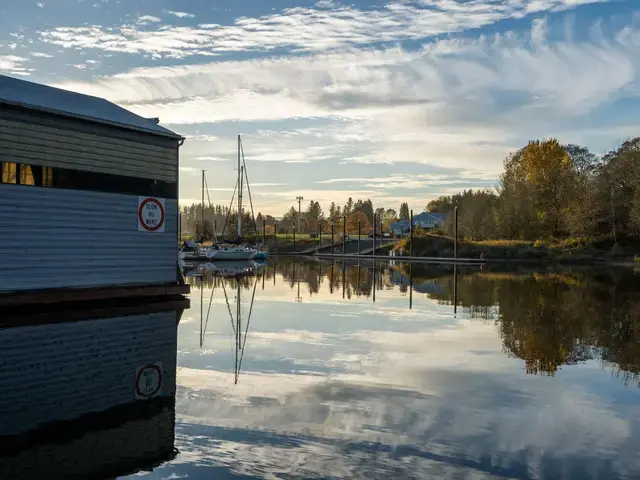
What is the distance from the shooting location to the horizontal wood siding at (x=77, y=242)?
18.9 m

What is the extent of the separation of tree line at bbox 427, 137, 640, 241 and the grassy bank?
47.8 inches

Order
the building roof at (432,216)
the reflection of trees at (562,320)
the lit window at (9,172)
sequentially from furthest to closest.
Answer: the building roof at (432,216)
the lit window at (9,172)
the reflection of trees at (562,320)

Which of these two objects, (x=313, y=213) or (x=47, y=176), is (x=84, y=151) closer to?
(x=47, y=176)

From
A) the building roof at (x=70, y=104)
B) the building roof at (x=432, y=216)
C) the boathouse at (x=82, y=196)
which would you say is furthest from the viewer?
the building roof at (x=432, y=216)

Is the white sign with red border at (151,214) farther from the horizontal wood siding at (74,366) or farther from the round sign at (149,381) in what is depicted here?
the round sign at (149,381)

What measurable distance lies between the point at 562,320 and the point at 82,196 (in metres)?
15.4

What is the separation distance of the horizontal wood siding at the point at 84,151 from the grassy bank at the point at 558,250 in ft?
168

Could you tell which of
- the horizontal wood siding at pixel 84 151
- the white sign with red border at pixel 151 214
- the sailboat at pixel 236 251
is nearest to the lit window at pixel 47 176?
the horizontal wood siding at pixel 84 151

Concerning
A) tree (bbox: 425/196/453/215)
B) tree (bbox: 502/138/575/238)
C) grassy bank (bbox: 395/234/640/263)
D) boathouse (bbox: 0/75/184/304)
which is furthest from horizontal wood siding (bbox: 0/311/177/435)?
tree (bbox: 425/196/453/215)

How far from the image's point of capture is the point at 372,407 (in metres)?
9.20

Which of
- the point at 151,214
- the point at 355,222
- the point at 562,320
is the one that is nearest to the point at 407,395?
the point at 562,320

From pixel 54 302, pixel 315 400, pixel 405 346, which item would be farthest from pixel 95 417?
pixel 54 302

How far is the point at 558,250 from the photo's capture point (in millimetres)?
72312

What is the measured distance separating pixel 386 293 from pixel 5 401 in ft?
73.1
